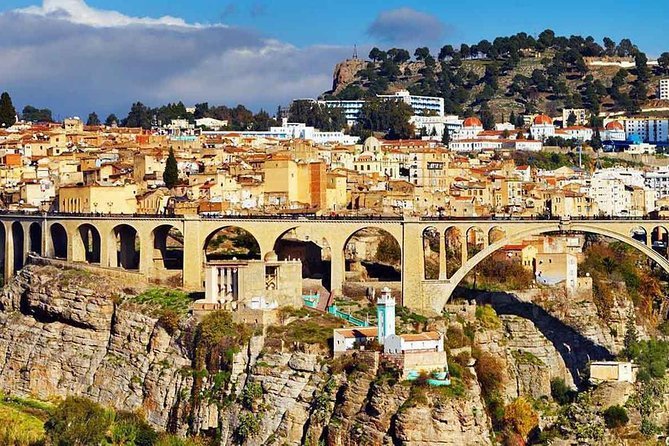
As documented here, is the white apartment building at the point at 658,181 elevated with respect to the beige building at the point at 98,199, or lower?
elevated

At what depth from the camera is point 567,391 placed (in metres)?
47.4

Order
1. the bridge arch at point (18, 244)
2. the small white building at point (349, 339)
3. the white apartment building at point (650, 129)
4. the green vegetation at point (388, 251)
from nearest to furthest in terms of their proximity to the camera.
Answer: the small white building at point (349, 339)
the green vegetation at point (388, 251)
the bridge arch at point (18, 244)
the white apartment building at point (650, 129)

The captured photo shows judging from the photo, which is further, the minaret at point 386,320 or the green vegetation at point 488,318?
the green vegetation at point 488,318

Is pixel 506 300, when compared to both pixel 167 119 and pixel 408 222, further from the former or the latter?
pixel 167 119

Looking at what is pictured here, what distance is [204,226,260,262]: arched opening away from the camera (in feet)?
177

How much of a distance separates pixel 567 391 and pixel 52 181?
95.2 feet

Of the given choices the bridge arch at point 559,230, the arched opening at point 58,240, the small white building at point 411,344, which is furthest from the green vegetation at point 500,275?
the arched opening at point 58,240

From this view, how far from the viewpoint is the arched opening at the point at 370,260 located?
51031mm

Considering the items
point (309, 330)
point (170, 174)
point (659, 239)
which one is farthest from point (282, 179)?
point (309, 330)

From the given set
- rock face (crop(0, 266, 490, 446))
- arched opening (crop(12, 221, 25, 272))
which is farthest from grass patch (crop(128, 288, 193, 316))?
arched opening (crop(12, 221, 25, 272))

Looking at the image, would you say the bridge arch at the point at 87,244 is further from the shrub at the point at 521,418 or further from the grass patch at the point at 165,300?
the shrub at the point at 521,418

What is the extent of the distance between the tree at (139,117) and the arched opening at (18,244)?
46715 millimetres

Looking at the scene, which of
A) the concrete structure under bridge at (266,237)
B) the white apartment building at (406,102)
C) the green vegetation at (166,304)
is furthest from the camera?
the white apartment building at (406,102)

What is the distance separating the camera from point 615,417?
41156 millimetres
